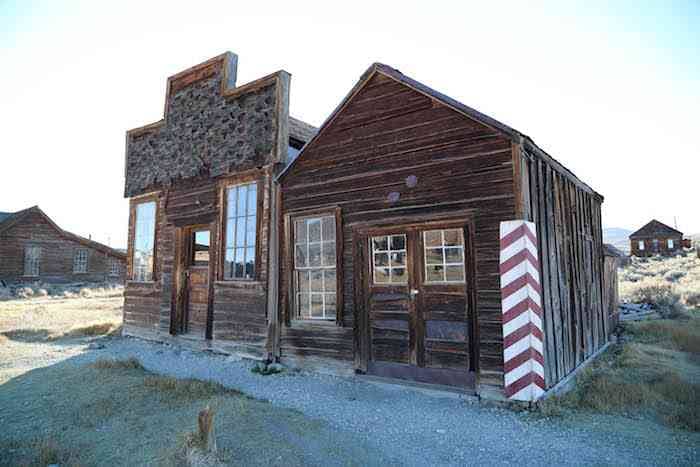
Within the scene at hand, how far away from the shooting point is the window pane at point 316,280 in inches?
305

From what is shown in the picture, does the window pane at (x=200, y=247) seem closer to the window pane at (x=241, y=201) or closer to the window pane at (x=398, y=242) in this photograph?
the window pane at (x=241, y=201)

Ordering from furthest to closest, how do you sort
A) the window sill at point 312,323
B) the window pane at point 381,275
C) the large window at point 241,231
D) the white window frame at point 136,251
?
the white window frame at point 136,251 < the large window at point 241,231 < the window sill at point 312,323 < the window pane at point 381,275

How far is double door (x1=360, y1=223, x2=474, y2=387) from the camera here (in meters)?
6.04

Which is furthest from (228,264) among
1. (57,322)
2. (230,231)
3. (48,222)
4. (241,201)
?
(48,222)

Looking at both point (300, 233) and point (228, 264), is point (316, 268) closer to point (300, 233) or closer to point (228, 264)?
point (300, 233)

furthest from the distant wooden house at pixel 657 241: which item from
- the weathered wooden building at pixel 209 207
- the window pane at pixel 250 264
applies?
the window pane at pixel 250 264

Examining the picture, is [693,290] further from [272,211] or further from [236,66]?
[236,66]

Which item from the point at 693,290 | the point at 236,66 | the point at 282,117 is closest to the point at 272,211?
the point at 282,117

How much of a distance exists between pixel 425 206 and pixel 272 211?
334 cm

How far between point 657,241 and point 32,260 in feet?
187

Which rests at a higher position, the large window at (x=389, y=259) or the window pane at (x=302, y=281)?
the large window at (x=389, y=259)

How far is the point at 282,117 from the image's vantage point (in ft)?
28.8

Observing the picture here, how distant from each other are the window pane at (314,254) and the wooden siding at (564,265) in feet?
11.9

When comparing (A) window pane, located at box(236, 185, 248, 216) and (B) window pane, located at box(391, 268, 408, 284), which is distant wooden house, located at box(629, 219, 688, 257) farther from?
(A) window pane, located at box(236, 185, 248, 216)
